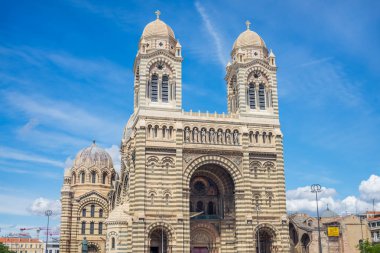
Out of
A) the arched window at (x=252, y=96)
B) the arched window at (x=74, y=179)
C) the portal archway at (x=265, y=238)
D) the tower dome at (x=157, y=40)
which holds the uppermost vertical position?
the tower dome at (x=157, y=40)

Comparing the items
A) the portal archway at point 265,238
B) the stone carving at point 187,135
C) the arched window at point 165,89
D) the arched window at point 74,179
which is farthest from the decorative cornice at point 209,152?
the arched window at point 74,179

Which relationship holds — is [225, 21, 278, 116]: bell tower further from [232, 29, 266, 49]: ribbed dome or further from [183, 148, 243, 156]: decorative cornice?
[183, 148, 243, 156]: decorative cornice

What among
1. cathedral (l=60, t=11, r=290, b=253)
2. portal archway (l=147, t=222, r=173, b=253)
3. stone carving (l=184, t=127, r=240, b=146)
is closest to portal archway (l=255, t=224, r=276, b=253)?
cathedral (l=60, t=11, r=290, b=253)

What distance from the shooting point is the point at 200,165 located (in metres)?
50.4

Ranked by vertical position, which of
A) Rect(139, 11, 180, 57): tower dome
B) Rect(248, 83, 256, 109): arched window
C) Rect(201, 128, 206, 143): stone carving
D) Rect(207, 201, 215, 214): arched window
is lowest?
Rect(207, 201, 215, 214): arched window

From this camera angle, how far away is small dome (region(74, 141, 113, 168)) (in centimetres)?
7031

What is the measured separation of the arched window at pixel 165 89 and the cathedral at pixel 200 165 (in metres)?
0.12

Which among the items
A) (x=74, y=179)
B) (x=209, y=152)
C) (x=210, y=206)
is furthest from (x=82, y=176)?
(x=209, y=152)

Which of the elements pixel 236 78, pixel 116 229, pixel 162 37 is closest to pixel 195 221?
pixel 116 229

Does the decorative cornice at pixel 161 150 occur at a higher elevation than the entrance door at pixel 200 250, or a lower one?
higher

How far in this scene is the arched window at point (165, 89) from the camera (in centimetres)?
5219

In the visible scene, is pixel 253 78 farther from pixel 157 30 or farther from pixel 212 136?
pixel 157 30

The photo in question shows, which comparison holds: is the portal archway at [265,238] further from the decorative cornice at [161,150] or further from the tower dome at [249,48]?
the tower dome at [249,48]

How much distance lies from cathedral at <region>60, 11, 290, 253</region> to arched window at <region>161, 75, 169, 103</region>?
115mm
